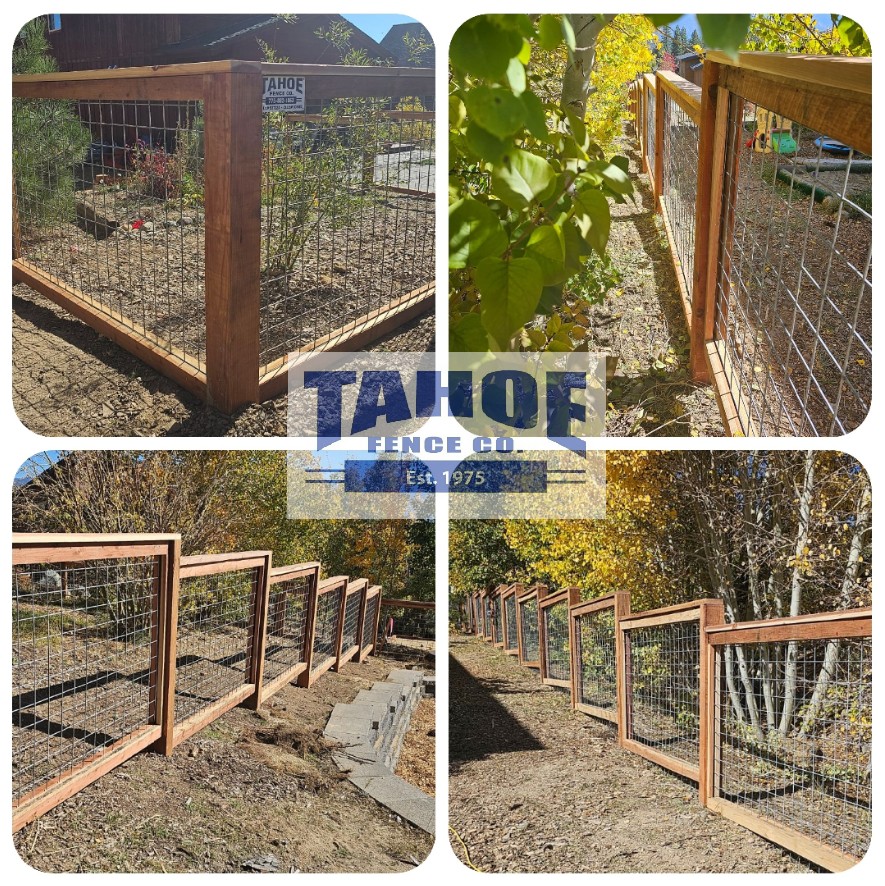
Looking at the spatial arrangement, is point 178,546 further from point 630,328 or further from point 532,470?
point 630,328

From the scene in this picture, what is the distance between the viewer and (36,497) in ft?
6.04

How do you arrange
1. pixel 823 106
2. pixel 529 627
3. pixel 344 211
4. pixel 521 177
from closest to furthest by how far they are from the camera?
pixel 521 177
pixel 823 106
pixel 529 627
pixel 344 211

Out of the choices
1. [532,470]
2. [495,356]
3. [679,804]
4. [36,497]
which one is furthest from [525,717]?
[36,497]

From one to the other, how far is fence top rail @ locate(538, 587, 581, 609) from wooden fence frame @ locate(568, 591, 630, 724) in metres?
0.02

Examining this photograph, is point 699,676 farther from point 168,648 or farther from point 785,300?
point 168,648

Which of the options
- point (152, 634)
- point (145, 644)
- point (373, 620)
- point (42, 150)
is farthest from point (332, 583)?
point (42, 150)

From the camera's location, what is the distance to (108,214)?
359 centimetres

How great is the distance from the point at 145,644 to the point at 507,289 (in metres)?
1.86

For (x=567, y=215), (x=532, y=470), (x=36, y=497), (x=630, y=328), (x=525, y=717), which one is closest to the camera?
(x=567, y=215)

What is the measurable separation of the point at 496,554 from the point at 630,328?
1130 mm

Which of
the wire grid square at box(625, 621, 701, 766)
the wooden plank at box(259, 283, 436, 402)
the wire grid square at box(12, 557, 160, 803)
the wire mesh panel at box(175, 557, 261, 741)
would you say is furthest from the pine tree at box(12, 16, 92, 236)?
the wire grid square at box(625, 621, 701, 766)

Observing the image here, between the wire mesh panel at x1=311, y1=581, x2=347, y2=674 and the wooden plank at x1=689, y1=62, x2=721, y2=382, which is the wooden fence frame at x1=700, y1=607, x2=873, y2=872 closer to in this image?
the wooden plank at x1=689, y1=62, x2=721, y2=382

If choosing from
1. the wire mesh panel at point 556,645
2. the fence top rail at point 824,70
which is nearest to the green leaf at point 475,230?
the fence top rail at point 824,70

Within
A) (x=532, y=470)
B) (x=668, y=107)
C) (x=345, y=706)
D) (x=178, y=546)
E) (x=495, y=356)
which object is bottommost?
(x=345, y=706)
